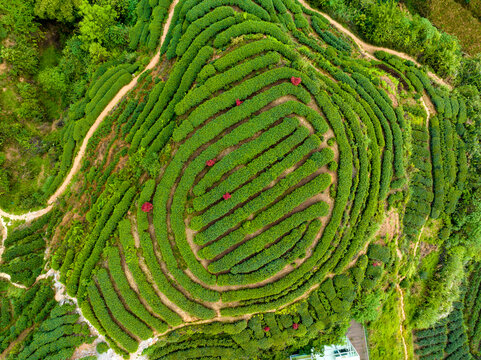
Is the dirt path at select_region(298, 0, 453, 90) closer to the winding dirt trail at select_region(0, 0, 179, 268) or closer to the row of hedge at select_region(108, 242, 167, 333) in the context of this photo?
the winding dirt trail at select_region(0, 0, 179, 268)

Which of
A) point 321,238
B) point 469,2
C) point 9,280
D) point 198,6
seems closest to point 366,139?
point 321,238

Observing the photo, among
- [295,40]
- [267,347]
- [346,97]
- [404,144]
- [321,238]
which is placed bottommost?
[267,347]

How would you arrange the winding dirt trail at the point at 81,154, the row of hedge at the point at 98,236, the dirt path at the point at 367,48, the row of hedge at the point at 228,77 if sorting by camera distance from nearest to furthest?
Answer: the row of hedge at the point at 228,77
the row of hedge at the point at 98,236
the winding dirt trail at the point at 81,154
the dirt path at the point at 367,48

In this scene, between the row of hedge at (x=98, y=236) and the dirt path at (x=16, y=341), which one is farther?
the dirt path at (x=16, y=341)

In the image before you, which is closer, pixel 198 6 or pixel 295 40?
pixel 198 6

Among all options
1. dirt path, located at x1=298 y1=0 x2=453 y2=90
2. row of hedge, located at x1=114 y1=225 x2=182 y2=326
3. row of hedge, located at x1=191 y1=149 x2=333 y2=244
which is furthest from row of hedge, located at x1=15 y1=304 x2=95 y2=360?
dirt path, located at x1=298 y1=0 x2=453 y2=90

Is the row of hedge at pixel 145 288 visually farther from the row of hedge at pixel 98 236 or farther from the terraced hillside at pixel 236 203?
the row of hedge at pixel 98 236

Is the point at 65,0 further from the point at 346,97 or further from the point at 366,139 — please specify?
the point at 366,139

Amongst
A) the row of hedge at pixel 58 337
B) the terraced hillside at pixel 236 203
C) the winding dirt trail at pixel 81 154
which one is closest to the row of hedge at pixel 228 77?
the terraced hillside at pixel 236 203

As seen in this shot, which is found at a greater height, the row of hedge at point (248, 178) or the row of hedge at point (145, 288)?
the row of hedge at point (248, 178)
